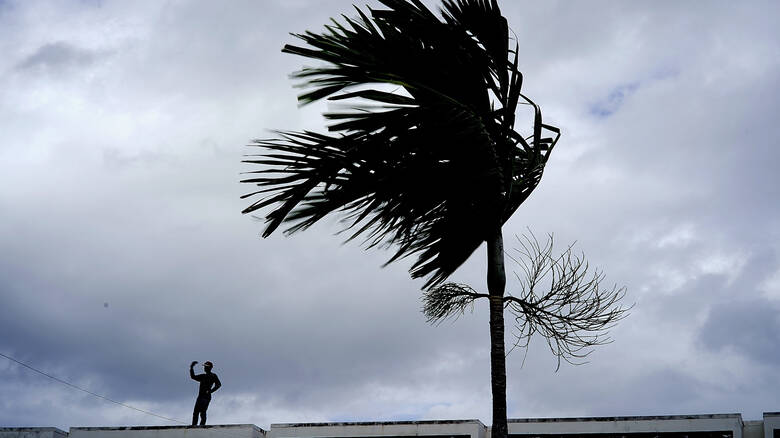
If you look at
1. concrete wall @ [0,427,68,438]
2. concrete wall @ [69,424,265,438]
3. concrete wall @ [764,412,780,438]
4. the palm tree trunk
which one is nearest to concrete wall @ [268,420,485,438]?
concrete wall @ [69,424,265,438]

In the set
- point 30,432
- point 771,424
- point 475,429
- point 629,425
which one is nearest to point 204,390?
point 30,432

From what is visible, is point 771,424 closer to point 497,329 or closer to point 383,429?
point 383,429

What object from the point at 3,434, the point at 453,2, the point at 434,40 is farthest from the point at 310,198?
the point at 3,434

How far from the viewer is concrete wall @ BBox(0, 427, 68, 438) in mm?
15594

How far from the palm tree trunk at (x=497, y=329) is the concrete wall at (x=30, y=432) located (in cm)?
1224

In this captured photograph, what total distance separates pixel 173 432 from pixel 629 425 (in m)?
8.54

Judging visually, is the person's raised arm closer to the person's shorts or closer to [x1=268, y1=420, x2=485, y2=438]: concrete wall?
the person's shorts

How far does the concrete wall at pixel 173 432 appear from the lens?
1502cm

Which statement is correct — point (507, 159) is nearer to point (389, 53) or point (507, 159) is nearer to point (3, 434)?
point (389, 53)

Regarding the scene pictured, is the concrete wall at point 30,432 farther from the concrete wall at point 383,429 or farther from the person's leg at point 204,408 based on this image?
the concrete wall at point 383,429

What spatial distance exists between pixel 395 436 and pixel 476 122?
9881 millimetres

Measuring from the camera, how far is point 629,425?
13.7m

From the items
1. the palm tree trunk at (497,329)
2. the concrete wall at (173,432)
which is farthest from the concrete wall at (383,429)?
the palm tree trunk at (497,329)

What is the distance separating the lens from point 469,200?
6469 millimetres
